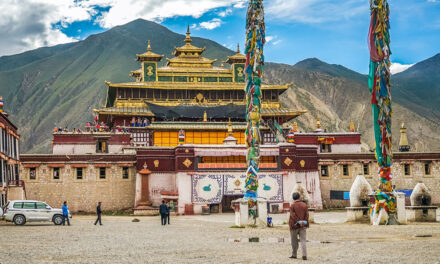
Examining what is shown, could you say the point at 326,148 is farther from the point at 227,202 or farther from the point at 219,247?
the point at 219,247

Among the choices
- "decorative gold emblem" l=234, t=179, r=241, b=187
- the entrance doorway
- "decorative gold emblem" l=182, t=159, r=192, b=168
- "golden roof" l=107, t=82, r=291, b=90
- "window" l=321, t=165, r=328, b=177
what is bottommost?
the entrance doorway

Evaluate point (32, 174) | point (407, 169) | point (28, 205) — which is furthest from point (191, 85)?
point (28, 205)

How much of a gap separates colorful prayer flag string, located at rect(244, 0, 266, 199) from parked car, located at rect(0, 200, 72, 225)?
11687 millimetres

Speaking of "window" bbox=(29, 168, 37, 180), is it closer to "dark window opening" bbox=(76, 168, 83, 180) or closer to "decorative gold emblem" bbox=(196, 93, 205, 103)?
"dark window opening" bbox=(76, 168, 83, 180)

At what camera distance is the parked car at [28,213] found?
→ 32438 millimetres

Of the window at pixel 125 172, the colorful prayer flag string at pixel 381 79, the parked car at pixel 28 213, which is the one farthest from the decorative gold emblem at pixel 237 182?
the colorful prayer flag string at pixel 381 79

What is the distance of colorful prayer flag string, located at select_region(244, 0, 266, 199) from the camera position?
3147cm

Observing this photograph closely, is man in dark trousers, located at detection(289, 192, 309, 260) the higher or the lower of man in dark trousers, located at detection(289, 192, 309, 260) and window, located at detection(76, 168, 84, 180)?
the lower

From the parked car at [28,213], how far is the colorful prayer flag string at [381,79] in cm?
1804

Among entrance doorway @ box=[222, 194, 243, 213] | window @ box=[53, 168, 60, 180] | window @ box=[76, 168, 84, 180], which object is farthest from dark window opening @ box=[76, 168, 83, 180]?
entrance doorway @ box=[222, 194, 243, 213]

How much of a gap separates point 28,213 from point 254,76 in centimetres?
1498

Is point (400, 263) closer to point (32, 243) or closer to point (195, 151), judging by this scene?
point (32, 243)

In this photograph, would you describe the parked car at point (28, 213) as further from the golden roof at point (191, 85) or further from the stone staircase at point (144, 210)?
the golden roof at point (191, 85)

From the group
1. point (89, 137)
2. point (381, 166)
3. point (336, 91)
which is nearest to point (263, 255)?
point (381, 166)
